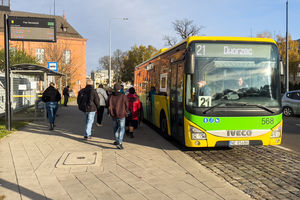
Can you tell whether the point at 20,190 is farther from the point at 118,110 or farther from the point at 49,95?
the point at 49,95

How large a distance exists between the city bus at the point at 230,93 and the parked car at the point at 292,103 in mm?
10150

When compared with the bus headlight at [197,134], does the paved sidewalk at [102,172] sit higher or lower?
lower

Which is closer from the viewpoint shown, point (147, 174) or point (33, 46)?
point (147, 174)

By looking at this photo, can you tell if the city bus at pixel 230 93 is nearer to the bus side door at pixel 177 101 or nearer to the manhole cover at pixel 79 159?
the bus side door at pixel 177 101

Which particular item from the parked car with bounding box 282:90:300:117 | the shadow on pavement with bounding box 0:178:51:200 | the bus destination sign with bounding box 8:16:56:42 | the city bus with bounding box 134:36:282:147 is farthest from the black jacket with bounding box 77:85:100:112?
the parked car with bounding box 282:90:300:117

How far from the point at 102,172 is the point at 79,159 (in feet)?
3.72

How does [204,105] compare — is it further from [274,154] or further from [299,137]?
[299,137]

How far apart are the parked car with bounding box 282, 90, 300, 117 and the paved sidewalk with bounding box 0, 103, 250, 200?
10.5 m

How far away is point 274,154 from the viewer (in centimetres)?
728

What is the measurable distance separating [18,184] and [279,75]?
19.3ft

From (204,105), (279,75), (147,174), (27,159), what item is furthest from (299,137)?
(27,159)

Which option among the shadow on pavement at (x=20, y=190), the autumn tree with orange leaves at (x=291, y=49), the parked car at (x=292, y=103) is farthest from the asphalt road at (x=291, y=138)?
the autumn tree with orange leaves at (x=291, y=49)

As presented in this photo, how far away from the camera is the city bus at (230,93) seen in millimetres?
6578

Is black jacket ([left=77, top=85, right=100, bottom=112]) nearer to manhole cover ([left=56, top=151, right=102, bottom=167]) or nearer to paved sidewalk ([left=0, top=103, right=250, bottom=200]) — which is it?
paved sidewalk ([left=0, top=103, right=250, bottom=200])
